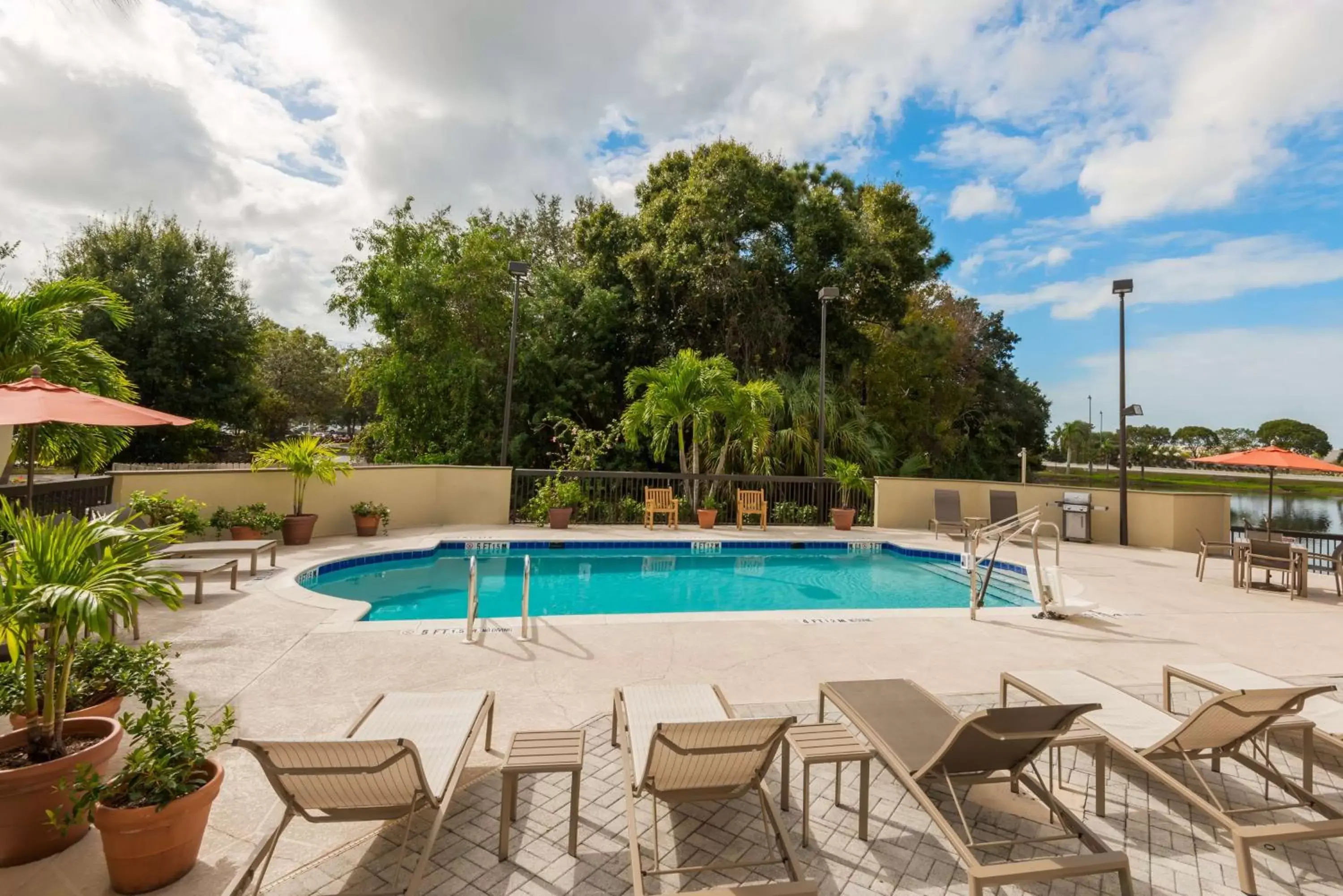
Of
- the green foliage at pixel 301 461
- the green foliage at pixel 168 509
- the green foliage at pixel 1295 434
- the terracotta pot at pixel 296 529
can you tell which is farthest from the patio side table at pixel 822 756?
the green foliage at pixel 1295 434

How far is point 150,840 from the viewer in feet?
6.63

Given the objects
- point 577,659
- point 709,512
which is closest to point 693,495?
Result: point 709,512

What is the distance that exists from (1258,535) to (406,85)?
15.1 metres

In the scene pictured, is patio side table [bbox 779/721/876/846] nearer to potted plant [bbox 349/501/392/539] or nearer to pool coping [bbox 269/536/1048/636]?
pool coping [bbox 269/536/1048/636]

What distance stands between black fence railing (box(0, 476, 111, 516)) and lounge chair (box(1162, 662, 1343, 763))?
353 inches

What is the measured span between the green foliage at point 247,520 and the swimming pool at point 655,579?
1.41m

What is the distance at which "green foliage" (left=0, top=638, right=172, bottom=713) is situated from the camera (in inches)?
97.9

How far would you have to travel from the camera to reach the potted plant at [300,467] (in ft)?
30.0

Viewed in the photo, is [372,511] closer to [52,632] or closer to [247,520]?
[247,520]

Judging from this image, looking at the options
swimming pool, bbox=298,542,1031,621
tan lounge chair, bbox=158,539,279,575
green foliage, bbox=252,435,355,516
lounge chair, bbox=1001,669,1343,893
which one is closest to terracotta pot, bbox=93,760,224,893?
lounge chair, bbox=1001,669,1343,893

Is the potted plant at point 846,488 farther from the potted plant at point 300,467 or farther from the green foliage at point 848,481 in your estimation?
the potted plant at point 300,467

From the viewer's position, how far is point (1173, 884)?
2242 millimetres

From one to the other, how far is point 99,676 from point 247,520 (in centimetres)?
650

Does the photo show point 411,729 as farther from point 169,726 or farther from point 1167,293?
point 1167,293
